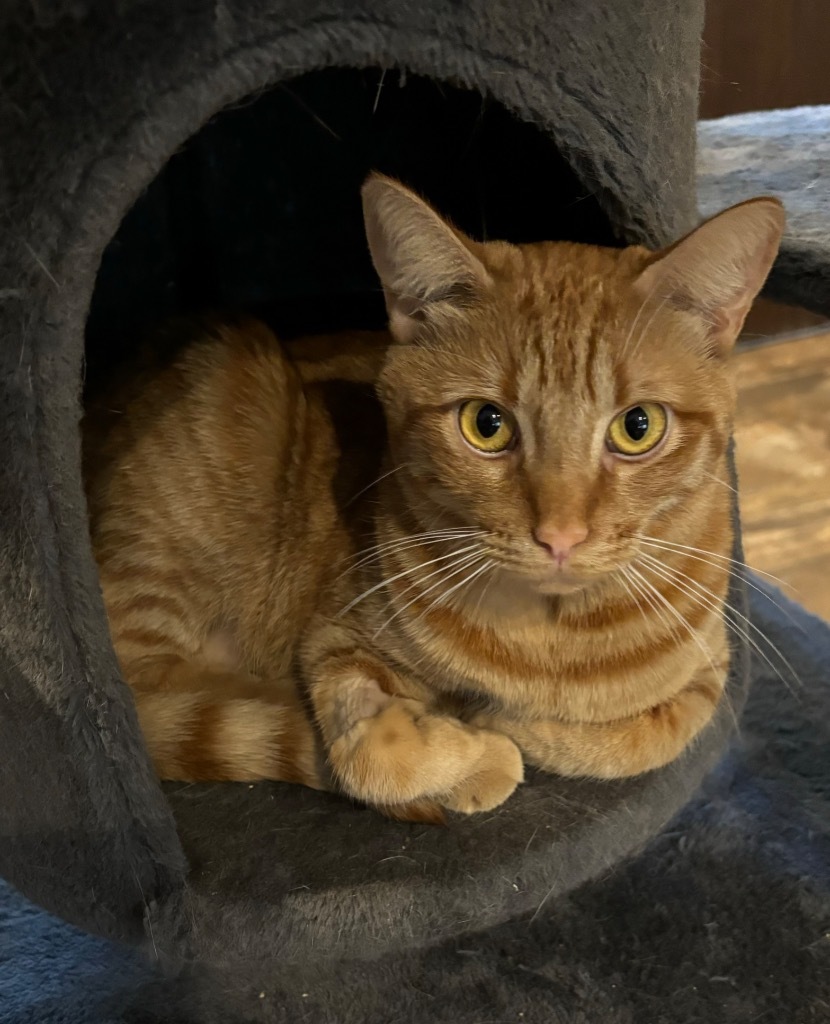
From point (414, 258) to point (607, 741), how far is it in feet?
2.10

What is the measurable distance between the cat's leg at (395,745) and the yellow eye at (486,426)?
0.35 m

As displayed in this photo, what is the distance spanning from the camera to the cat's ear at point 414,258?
104 cm

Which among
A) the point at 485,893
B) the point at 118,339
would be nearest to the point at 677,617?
the point at 485,893

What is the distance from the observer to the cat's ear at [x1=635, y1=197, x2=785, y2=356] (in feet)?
3.31

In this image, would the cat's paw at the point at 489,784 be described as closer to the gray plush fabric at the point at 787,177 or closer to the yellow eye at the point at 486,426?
the yellow eye at the point at 486,426

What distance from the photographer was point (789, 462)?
259 centimetres

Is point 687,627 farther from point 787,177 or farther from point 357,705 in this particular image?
point 787,177

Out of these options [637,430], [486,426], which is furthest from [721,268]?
[486,426]

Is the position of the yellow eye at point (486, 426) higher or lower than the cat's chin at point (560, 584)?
higher

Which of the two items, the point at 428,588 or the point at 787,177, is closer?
the point at 428,588

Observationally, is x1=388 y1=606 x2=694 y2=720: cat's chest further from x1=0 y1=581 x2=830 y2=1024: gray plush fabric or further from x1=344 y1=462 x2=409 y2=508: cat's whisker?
x1=0 y1=581 x2=830 y2=1024: gray plush fabric

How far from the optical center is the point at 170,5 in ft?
2.68

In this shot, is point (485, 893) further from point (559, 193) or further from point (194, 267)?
point (194, 267)

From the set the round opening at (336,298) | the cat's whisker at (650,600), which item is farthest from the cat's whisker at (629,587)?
the round opening at (336,298)
